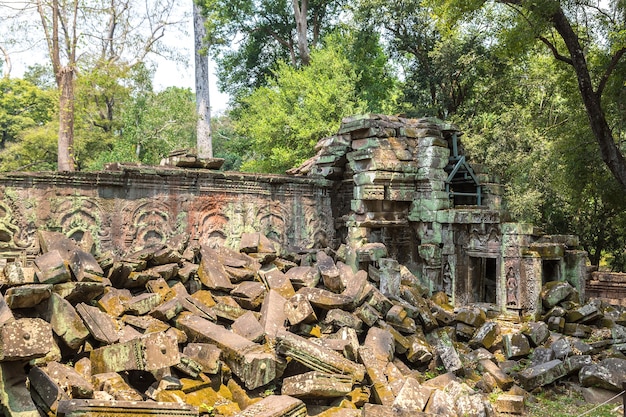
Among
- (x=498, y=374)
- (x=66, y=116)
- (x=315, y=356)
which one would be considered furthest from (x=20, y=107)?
(x=498, y=374)

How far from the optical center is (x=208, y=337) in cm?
521

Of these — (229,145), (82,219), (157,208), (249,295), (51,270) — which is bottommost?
(249,295)

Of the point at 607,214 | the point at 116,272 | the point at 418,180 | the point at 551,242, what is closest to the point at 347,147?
the point at 418,180

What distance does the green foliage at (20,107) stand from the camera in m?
23.5

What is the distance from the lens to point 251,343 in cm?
526

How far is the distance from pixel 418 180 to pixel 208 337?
597 cm

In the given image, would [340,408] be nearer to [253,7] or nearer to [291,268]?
[291,268]

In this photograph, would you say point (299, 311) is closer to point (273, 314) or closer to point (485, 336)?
point (273, 314)

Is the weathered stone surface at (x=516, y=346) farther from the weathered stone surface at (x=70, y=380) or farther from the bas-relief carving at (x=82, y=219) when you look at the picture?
the bas-relief carving at (x=82, y=219)

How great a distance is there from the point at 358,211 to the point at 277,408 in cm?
570

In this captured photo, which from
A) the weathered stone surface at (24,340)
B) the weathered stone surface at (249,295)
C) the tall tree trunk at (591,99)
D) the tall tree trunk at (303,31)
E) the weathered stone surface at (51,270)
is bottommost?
the weathered stone surface at (249,295)

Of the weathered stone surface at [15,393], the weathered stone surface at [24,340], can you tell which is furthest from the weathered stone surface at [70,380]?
the weathered stone surface at [24,340]

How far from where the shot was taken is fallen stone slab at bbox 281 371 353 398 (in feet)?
15.7

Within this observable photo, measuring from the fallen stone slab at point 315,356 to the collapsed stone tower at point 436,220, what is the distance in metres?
3.53
